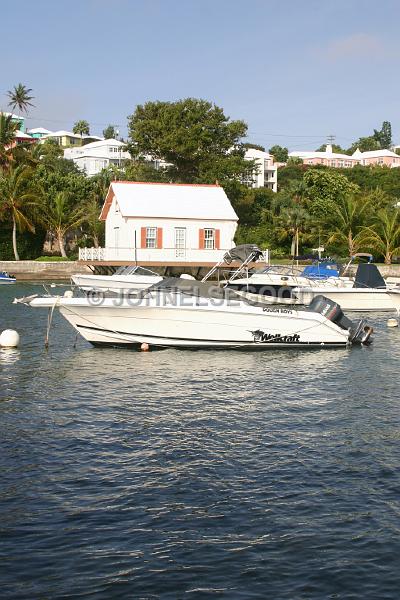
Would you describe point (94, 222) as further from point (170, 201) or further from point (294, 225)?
point (294, 225)

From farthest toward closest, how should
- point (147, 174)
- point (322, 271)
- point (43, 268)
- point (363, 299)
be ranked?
1. point (147, 174)
2. point (43, 268)
3. point (322, 271)
4. point (363, 299)

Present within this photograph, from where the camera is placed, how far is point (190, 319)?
22938mm

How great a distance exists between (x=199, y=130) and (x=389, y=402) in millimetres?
65224

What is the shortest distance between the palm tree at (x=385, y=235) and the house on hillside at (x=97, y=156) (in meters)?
75.0

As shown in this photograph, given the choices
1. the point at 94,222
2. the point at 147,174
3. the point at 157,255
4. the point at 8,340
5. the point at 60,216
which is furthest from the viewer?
the point at 147,174

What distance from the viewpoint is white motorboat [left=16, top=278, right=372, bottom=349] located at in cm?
2266

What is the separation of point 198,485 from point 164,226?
158 feet

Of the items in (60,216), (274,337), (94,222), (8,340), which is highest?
(60,216)

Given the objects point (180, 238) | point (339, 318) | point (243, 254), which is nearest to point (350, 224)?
point (180, 238)

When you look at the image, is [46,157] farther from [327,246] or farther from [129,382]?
[129,382]

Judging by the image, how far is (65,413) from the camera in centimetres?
1551

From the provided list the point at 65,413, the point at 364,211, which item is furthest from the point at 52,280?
the point at 65,413

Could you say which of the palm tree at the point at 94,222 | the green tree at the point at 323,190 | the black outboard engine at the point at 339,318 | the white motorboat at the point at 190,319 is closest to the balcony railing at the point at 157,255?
the palm tree at the point at 94,222

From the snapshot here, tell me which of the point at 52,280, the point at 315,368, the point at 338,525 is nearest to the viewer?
the point at 338,525
